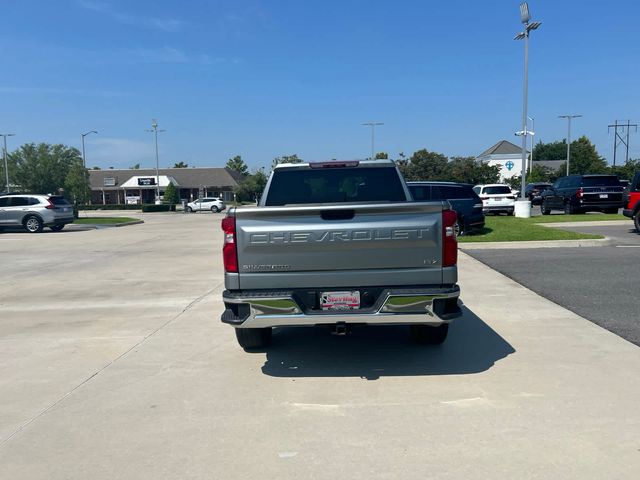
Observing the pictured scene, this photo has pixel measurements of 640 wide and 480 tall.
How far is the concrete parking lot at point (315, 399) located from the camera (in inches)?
Answer: 140

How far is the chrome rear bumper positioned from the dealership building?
8016 centimetres

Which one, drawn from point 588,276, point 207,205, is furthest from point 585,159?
point 588,276

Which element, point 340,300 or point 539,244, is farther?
point 539,244

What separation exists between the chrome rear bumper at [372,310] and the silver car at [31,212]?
77.3 feet

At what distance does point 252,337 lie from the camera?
19.4 feet

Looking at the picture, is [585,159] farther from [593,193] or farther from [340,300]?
[340,300]

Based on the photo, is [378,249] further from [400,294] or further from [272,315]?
[272,315]

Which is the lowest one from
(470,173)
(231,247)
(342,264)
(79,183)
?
(342,264)

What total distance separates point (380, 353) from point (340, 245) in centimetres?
170

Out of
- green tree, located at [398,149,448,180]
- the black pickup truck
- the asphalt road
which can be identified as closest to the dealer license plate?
the asphalt road

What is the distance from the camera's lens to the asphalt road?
725 centimetres

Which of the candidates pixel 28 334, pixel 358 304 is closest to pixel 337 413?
pixel 358 304

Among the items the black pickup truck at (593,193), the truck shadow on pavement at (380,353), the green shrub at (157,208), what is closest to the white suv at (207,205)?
the green shrub at (157,208)

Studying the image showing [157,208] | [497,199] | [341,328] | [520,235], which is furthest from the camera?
[157,208]
